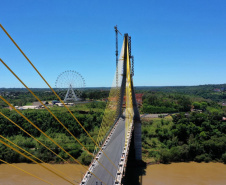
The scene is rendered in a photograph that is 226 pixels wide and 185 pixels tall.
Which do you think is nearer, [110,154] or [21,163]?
[110,154]

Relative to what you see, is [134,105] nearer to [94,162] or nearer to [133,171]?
[133,171]

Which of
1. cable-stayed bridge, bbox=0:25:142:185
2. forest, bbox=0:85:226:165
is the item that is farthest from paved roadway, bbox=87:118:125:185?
forest, bbox=0:85:226:165

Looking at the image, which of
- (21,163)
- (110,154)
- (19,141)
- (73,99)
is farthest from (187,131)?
(73,99)

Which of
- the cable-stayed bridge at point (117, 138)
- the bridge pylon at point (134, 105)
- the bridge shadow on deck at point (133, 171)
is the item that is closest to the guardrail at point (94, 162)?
the cable-stayed bridge at point (117, 138)

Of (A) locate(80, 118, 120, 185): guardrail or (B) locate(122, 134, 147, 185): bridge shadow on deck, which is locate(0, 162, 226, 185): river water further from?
(A) locate(80, 118, 120, 185): guardrail

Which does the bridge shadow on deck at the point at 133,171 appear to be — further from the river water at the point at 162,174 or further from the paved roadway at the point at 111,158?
the paved roadway at the point at 111,158

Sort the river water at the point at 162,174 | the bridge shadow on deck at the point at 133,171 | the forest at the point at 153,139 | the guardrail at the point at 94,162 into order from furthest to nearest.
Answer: the forest at the point at 153,139 < the bridge shadow on deck at the point at 133,171 < the river water at the point at 162,174 < the guardrail at the point at 94,162

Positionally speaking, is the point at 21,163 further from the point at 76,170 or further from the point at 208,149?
the point at 208,149
